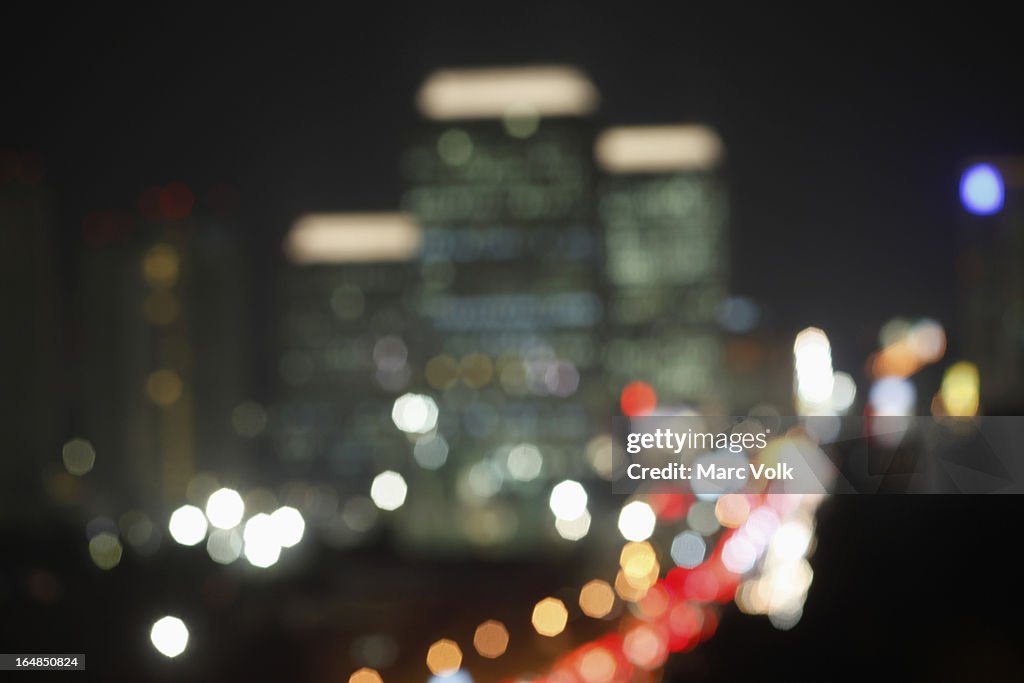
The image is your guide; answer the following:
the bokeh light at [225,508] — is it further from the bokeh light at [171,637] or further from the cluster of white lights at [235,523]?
the bokeh light at [171,637]

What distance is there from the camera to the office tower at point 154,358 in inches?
3617

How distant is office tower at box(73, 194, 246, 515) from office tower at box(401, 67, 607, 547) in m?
19.2

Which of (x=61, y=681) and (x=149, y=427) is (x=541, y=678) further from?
(x=149, y=427)

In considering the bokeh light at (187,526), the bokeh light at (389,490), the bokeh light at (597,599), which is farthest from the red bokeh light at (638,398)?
the bokeh light at (187,526)

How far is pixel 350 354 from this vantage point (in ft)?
295

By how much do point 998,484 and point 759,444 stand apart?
2.20 meters

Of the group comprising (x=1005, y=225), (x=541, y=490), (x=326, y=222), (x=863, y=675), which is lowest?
(x=541, y=490)

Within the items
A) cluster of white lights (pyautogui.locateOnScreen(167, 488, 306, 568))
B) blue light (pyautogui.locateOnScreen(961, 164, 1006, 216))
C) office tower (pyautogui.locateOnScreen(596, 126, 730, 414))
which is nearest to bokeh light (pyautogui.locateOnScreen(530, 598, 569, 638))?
cluster of white lights (pyautogui.locateOnScreen(167, 488, 306, 568))

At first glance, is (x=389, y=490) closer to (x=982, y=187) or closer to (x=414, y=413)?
(x=414, y=413)

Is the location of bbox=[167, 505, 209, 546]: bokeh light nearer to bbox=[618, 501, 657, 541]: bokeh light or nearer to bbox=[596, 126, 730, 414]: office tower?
bbox=[618, 501, 657, 541]: bokeh light

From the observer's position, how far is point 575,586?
107 ft

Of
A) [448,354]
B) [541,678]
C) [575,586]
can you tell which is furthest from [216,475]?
[541,678]

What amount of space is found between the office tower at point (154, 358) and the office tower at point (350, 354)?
597 cm

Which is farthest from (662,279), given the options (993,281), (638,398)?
(993,281)
